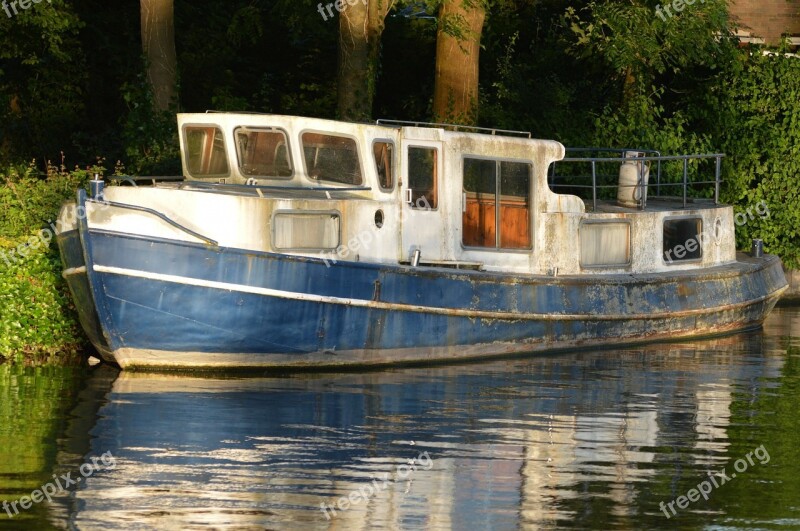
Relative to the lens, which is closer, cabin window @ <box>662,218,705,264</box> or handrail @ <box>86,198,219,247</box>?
handrail @ <box>86,198,219,247</box>

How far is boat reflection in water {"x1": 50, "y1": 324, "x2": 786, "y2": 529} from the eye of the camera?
36.8 ft

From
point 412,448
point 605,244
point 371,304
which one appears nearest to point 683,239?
point 605,244

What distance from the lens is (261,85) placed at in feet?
92.4

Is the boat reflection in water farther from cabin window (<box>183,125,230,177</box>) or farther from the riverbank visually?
the riverbank

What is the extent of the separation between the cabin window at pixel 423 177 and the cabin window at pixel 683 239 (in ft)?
14.3

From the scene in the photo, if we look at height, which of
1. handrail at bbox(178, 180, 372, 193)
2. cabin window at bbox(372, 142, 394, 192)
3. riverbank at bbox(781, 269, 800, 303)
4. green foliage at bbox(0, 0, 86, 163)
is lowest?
riverbank at bbox(781, 269, 800, 303)

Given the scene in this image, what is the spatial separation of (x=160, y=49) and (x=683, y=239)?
8.33m

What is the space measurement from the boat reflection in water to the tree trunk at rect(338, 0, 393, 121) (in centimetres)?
598

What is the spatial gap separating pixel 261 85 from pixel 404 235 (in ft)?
36.2

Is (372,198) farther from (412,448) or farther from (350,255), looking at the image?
(412,448)

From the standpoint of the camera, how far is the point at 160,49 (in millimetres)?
23609

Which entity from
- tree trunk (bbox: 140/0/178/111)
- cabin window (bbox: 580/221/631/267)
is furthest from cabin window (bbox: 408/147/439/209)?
tree trunk (bbox: 140/0/178/111)

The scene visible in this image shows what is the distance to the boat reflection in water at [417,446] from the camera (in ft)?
36.8

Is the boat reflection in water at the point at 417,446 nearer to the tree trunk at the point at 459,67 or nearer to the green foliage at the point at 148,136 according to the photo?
the green foliage at the point at 148,136
